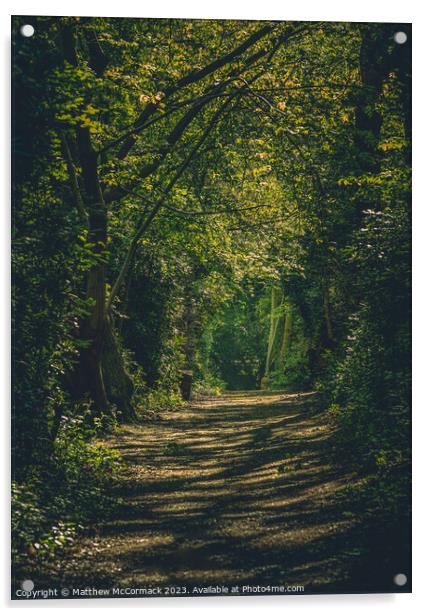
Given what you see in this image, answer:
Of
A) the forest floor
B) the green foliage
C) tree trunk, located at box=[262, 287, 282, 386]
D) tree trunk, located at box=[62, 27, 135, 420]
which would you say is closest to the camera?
the forest floor

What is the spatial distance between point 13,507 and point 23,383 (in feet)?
3.39

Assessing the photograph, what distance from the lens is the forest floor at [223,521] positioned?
5.64 metres

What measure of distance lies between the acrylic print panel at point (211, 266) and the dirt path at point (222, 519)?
2cm

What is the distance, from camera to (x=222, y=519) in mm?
6680

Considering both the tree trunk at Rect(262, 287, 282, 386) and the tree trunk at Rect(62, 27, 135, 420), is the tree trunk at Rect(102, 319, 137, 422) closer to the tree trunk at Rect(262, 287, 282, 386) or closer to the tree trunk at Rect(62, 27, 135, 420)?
the tree trunk at Rect(62, 27, 135, 420)

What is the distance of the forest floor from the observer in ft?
18.5

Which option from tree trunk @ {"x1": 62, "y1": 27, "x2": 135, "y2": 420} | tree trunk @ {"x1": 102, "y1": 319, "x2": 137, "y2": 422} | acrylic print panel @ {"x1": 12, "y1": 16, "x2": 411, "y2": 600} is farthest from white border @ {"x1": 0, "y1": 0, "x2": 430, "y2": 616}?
tree trunk @ {"x1": 102, "y1": 319, "x2": 137, "y2": 422}

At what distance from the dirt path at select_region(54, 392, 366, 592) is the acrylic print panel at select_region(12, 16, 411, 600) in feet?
0.08

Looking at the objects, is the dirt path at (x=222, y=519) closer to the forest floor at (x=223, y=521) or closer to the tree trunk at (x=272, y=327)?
the forest floor at (x=223, y=521)

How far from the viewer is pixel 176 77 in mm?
9906

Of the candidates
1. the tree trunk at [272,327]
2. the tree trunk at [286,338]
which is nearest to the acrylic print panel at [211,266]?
the tree trunk at [272,327]

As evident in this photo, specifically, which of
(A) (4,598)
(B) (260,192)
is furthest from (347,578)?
(B) (260,192)

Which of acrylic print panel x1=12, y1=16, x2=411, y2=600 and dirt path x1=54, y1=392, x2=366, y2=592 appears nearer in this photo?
dirt path x1=54, y1=392, x2=366, y2=592
